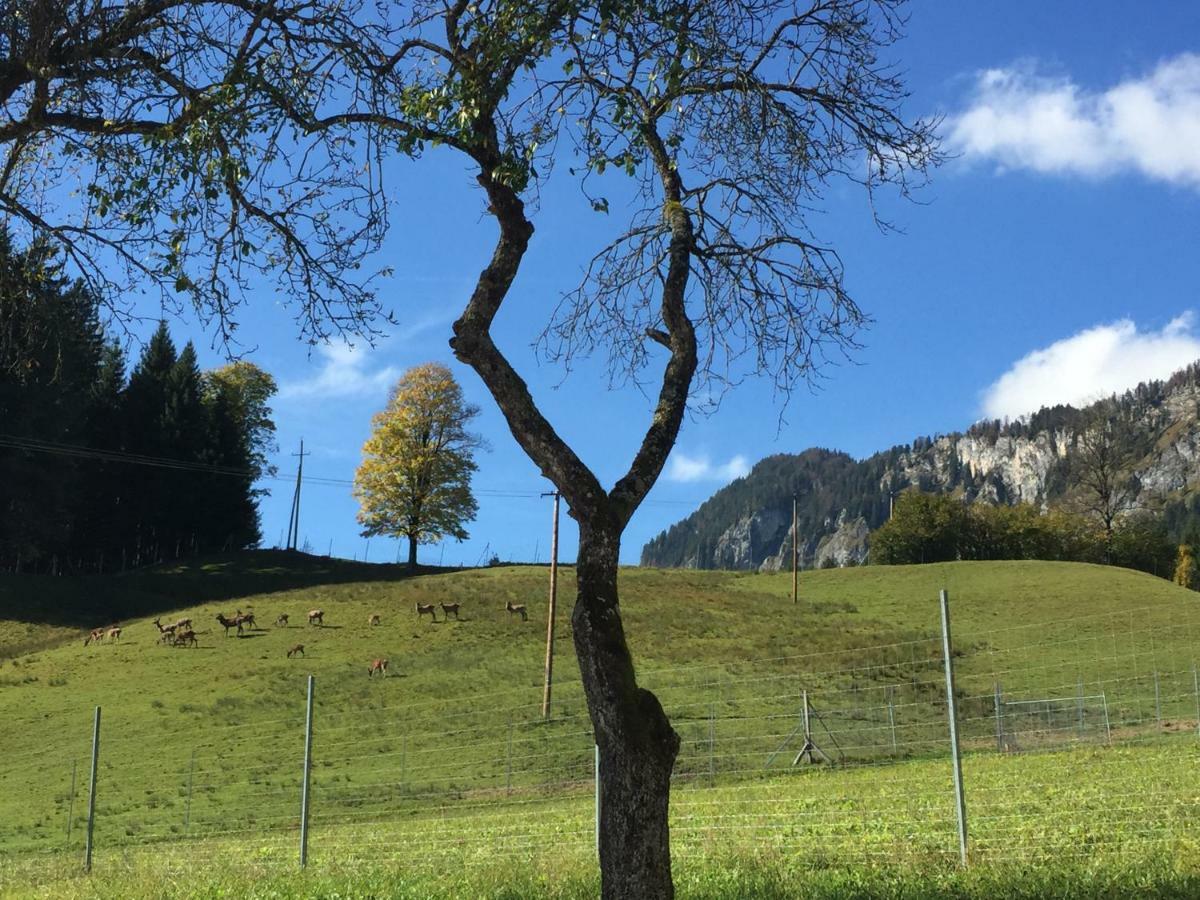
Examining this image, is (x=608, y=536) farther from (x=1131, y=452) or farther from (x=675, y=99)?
(x=1131, y=452)

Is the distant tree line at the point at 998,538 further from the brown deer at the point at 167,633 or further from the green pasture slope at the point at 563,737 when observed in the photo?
the brown deer at the point at 167,633

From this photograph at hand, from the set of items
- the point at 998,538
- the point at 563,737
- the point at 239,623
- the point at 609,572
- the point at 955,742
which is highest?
the point at 998,538

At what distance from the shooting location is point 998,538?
84.9 meters

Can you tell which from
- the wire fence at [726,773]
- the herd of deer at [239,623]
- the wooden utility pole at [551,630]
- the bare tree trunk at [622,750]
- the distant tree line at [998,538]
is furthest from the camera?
the distant tree line at [998,538]

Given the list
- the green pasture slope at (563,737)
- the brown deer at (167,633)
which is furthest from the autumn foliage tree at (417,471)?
the brown deer at (167,633)

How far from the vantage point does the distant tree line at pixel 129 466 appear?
58.4 metres

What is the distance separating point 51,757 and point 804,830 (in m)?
24.2

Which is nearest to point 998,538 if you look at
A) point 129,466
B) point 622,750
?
point 129,466

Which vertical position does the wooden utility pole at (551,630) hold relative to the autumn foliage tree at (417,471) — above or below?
below

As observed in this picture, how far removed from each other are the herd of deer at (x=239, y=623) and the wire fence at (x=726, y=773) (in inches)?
398

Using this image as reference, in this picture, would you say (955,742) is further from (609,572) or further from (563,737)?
(563,737)

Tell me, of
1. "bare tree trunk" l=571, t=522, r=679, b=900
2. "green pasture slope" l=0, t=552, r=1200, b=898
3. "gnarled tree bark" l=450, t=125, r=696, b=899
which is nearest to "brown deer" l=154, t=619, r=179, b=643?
"green pasture slope" l=0, t=552, r=1200, b=898

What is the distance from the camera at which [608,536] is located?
236 inches

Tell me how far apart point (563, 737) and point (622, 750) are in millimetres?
21994
